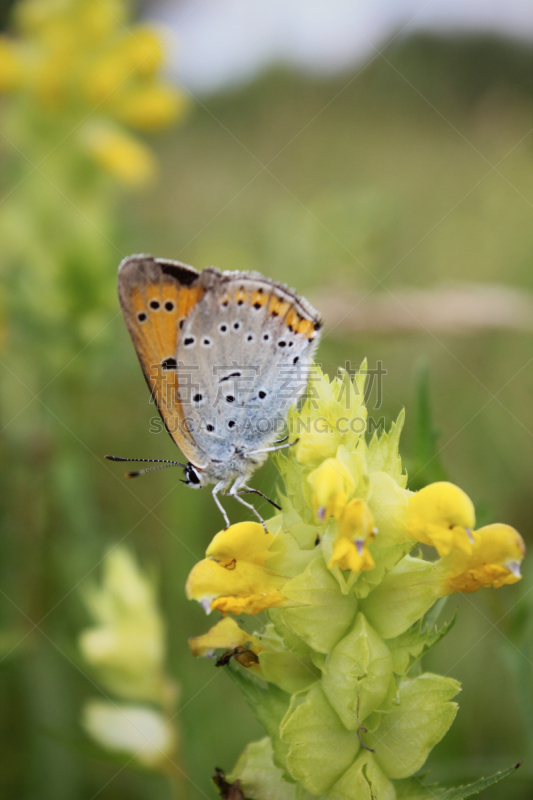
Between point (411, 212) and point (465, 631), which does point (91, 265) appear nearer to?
point (465, 631)

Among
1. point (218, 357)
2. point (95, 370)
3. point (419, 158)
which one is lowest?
point (95, 370)

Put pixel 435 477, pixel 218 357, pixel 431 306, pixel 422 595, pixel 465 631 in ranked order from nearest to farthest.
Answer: pixel 422 595
pixel 435 477
pixel 218 357
pixel 431 306
pixel 465 631

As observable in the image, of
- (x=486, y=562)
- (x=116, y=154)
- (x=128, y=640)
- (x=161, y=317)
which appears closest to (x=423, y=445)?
(x=486, y=562)

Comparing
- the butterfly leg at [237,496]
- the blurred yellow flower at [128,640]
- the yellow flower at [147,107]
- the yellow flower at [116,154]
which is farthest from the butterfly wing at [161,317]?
the yellow flower at [147,107]

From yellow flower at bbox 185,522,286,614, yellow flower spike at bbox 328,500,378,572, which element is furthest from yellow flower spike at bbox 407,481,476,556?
yellow flower at bbox 185,522,286,614

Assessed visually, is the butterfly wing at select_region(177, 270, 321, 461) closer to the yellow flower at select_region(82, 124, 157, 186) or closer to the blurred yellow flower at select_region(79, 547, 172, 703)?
the blurred yellow flower at select_region(79, 547, 172, 703)

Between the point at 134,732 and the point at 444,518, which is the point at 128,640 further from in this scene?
the point at 444,518

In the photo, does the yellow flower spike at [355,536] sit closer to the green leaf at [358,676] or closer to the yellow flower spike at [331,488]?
the yellow flower spike at [331,488]

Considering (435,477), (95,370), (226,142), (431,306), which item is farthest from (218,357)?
(226,142)
